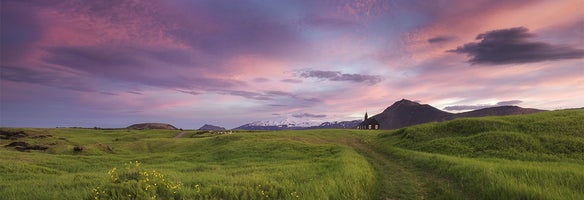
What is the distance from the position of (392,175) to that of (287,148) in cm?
2050

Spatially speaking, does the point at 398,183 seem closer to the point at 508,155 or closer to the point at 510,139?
the point at 508,155

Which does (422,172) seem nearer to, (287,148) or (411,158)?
(411,158)

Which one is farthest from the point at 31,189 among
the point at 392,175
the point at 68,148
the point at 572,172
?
the point at 68,148

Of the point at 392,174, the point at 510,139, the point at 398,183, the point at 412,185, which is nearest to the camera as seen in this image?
the point at 412,185

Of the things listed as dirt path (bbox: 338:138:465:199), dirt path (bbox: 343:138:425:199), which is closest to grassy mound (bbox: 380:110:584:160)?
dirt path (bbox: 343:138:425:199)

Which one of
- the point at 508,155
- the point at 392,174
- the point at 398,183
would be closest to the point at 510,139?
the point at 508,155

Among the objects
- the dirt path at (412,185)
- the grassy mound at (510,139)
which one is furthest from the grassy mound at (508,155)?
the dirt path at (412,185)

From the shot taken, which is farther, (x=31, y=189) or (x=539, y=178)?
(x=539, y=178)

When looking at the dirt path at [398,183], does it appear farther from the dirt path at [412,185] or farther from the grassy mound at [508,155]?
the grassy mound at [508,155]

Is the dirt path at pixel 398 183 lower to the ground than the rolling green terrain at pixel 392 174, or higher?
lower

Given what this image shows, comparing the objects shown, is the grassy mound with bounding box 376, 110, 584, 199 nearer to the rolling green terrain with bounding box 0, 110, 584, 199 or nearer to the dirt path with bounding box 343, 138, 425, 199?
the rolling green terrain with bounding box 0, 110, 584, 199

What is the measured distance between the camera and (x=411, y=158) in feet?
92.8

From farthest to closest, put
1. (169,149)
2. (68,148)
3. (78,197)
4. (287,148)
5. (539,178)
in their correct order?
(169,149)
(68,148)
(287,148)
(539,178)
(78,197)

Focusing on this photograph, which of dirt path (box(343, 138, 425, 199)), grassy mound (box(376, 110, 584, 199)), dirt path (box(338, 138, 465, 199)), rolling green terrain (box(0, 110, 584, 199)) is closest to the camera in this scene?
rolling green terrain (box(0, 110, 584, 199))
